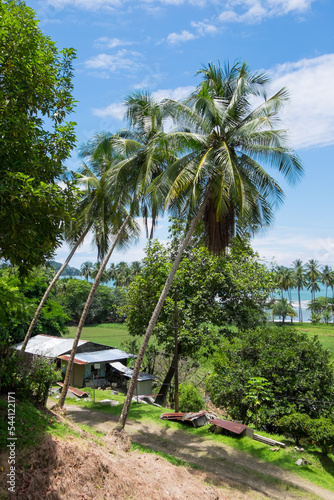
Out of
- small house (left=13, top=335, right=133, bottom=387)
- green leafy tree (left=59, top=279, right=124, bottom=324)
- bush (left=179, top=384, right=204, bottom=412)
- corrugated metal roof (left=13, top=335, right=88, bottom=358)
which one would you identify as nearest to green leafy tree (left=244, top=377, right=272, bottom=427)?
bush (left=179, top=384, right=204, bottom=412)

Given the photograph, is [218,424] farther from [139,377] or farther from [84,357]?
[84,357]

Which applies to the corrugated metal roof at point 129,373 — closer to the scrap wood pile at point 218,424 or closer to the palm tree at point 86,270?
the scrap wood pile at point 218,424

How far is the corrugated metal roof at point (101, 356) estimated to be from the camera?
24.4 meters

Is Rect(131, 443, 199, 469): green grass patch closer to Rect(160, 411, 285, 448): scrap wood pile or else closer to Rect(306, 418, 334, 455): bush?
Rect(160, 411, 285, 448): scrap wood pile

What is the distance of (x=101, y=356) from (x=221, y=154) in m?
20.0

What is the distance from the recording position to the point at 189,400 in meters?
18.4

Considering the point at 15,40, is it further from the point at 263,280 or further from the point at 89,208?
the point at 263,280

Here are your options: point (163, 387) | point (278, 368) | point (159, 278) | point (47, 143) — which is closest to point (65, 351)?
point (163, 387)

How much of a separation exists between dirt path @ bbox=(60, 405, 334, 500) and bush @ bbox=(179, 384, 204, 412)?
14.8 feet

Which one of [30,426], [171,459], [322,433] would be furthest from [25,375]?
[322,433]

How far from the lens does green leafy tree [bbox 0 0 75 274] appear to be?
5387 mm

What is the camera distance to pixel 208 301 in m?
18.4

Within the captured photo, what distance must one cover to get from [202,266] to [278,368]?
6.97 m

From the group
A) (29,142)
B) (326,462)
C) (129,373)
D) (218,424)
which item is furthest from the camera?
(129,373)
